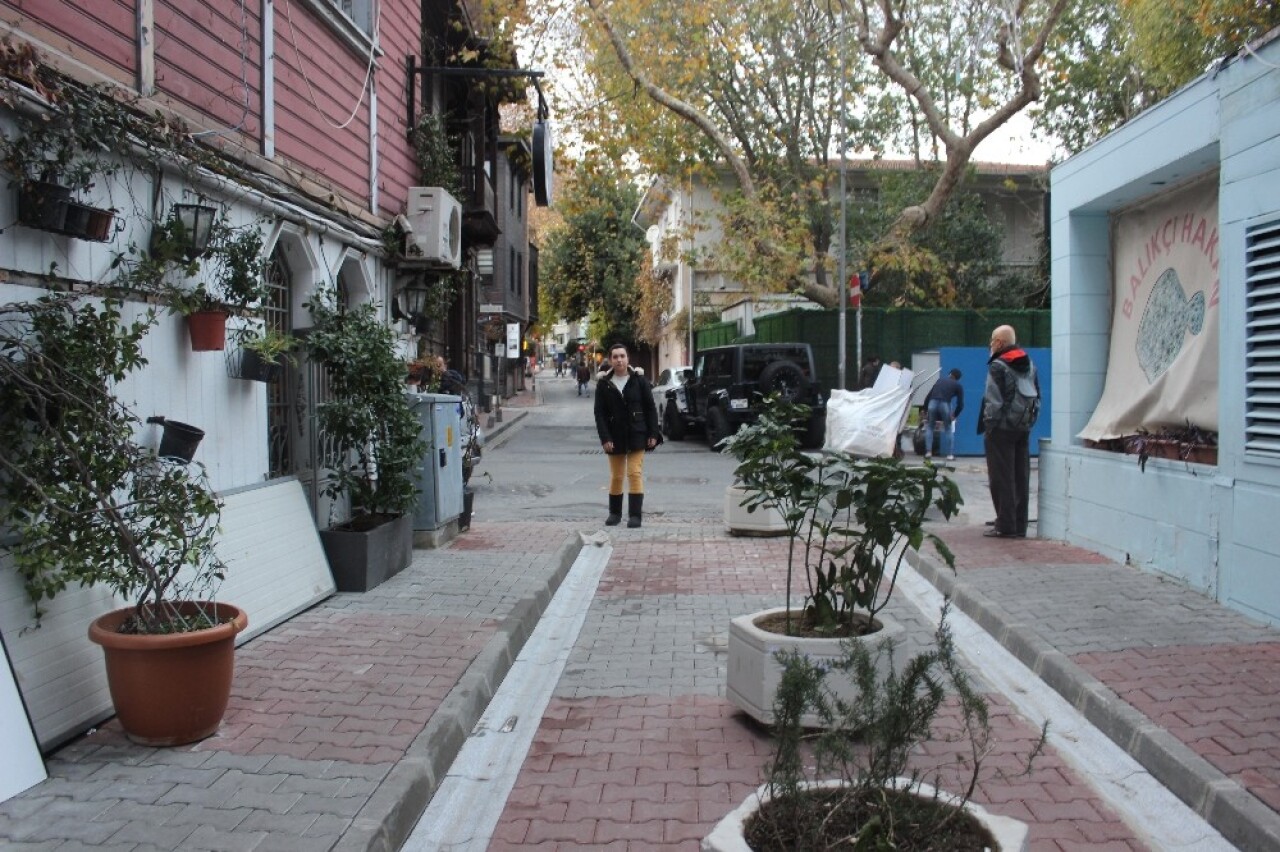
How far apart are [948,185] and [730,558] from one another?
1219 cm

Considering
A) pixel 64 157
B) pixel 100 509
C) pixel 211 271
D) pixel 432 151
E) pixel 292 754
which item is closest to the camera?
pixel 100 509

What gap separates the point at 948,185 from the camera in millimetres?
19453

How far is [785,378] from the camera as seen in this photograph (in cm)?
2006

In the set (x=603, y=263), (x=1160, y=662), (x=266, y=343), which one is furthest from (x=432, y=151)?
(x=603, y=263)

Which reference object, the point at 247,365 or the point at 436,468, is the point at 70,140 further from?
the point at 436,468

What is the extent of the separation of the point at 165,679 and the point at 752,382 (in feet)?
54.2

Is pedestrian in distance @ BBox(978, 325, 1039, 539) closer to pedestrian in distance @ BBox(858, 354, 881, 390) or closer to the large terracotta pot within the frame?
the large terracotta pot

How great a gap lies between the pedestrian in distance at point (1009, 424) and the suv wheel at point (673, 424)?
1412 cm

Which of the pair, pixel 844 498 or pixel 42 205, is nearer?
pixel 844 498

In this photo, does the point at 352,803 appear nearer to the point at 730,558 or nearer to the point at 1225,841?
the point at 1225,841

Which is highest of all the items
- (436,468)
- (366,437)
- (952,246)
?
(952,246)

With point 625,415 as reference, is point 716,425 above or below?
below

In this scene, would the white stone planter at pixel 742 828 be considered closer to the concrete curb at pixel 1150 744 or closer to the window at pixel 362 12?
the concrete curb at pixel 1150 744

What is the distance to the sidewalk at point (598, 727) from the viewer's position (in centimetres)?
382
